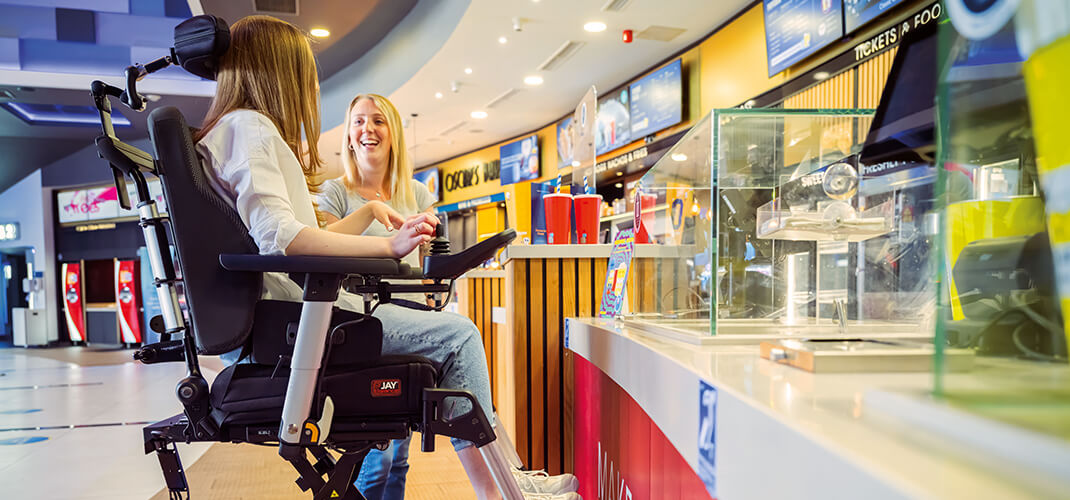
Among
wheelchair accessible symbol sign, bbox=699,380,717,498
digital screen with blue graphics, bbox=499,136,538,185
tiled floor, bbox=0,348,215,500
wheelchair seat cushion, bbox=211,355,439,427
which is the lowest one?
tiled floor, bbox=0,348,215,500

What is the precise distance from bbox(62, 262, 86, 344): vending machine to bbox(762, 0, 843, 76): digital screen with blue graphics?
44.0ft

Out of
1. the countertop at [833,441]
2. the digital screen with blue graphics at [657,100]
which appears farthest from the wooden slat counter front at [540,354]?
the digital screen with blue graphics at [657,100]

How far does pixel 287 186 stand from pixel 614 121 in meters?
6.49

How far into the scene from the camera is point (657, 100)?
6441 mm

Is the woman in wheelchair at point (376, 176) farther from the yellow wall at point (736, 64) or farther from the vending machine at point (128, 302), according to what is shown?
the vending machine at point (128, 302)

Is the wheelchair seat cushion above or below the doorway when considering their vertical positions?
above

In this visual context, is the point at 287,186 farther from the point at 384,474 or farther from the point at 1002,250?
the point at 1002,250

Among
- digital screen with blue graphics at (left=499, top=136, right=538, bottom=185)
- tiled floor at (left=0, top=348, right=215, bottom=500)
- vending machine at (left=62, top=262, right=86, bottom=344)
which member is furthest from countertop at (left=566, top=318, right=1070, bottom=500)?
vending machine at (left=62, top=262, right=86, bottom=344)

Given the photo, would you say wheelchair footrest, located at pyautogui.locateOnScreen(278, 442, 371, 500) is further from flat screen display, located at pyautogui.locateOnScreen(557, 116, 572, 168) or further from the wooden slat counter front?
flat screen display, located at pyautogui.locateOnScreen(557, 116, 572, 168)

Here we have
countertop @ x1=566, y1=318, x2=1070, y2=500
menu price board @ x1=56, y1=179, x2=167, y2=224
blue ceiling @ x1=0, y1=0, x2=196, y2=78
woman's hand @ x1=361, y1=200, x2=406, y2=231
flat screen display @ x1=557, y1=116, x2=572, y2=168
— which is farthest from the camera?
menu price board @ x1=56, y1=179, x2=167, y2=224

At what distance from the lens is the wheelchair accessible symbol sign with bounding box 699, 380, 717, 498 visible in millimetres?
604

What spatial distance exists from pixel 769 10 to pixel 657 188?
3534 mm

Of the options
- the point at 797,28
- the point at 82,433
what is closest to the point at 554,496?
the point at 82,433

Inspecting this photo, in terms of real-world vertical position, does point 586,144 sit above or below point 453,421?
above
